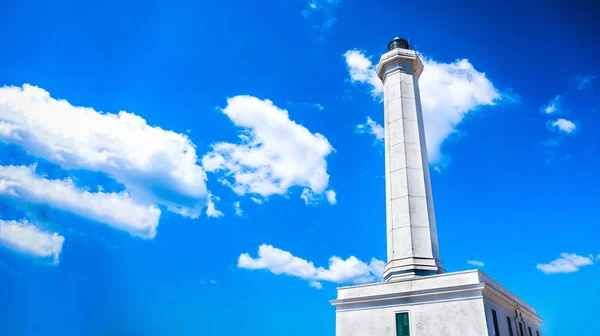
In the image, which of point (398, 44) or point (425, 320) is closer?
point (425, 320)

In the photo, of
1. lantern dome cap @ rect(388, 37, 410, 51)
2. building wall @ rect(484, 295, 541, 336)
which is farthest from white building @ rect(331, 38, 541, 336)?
lantern dome cap @ rect(388, 37, 410, 51)

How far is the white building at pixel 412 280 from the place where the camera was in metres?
17.8

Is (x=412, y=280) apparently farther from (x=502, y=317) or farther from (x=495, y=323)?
(x=502, y=317)

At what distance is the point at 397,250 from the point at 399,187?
3686mm

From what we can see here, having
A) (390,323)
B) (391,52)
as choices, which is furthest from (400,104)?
(390,323)

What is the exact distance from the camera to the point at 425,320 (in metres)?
18.2

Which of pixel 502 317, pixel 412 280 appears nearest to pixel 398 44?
pixel 412 280

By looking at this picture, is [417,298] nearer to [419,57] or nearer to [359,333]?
[359,333]

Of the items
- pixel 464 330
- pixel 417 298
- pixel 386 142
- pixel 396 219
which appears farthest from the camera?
pixel 386 142

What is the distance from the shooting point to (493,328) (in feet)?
57.9

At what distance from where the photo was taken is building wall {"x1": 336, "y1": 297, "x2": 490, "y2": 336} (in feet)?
56.5

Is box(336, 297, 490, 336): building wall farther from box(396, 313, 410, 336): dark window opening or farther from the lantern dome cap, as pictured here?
the lantern dome cap

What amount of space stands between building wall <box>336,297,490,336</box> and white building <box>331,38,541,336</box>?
4 centimetres

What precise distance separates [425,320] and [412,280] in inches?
73.5
